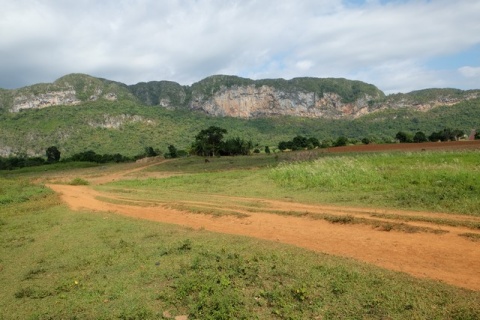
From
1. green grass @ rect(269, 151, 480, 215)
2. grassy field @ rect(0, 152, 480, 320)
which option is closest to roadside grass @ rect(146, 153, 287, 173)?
green grass @ rect(269, 151, 480, 215)

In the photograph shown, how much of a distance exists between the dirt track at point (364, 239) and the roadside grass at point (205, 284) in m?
0.69

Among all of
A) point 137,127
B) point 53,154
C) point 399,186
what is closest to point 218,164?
point 399,186

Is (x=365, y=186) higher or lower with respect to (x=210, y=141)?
lower

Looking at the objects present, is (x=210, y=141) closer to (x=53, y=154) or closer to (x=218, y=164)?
(x=218, y=164)

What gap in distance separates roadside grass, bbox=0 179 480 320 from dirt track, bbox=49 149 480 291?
2.26 ft

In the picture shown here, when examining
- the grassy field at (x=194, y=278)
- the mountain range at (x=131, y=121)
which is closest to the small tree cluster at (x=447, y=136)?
the mountain range at (x=131, y=121)

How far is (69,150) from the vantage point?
99.9 meters

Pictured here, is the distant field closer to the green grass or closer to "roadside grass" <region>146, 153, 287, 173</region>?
"roadside grass" <region>146, 153, 287, 173</region>

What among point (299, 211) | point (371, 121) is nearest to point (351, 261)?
point (299, 211)

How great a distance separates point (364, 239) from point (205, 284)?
456 cm

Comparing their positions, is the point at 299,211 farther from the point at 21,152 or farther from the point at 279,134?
the point at 279,134

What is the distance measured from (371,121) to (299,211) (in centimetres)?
14236

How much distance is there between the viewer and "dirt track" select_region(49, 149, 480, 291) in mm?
6699

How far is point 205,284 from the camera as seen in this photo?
6188 millimetres
